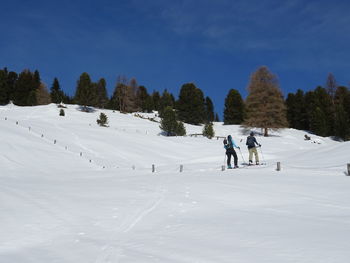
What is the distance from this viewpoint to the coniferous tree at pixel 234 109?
6831 cm

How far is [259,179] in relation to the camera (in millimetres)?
12930

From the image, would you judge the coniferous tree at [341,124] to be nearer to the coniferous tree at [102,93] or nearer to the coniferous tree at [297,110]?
the coniferous tree at [297,110]

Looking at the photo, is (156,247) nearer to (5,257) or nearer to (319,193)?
(5,257)

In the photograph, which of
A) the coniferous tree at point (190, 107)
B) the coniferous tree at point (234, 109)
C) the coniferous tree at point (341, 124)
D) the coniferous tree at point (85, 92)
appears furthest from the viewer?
the coniferous tree at point (85, 92)

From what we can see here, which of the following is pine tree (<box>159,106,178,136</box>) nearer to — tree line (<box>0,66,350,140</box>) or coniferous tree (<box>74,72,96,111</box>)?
tree line (<box>0,66,350,140</box>)

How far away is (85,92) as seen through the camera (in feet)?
233

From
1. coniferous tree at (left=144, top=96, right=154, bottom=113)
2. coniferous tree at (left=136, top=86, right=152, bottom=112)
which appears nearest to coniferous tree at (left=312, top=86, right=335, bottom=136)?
coniferous tree at (left=144, top=96, right=154, bottom=113)

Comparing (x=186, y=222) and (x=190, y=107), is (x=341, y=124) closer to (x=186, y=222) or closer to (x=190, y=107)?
(x=190, y=107)

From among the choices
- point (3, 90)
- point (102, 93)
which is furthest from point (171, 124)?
point (3, 90)

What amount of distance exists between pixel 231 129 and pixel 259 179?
4673 cm

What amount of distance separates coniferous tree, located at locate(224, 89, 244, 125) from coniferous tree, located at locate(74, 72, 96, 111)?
98.7ft

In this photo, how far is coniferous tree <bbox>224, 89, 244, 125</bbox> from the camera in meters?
68.3

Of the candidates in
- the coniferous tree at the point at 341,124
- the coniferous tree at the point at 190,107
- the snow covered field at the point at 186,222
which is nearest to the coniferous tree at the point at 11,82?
the coniferous tree at the point at 190,107

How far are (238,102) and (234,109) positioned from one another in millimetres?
1948
